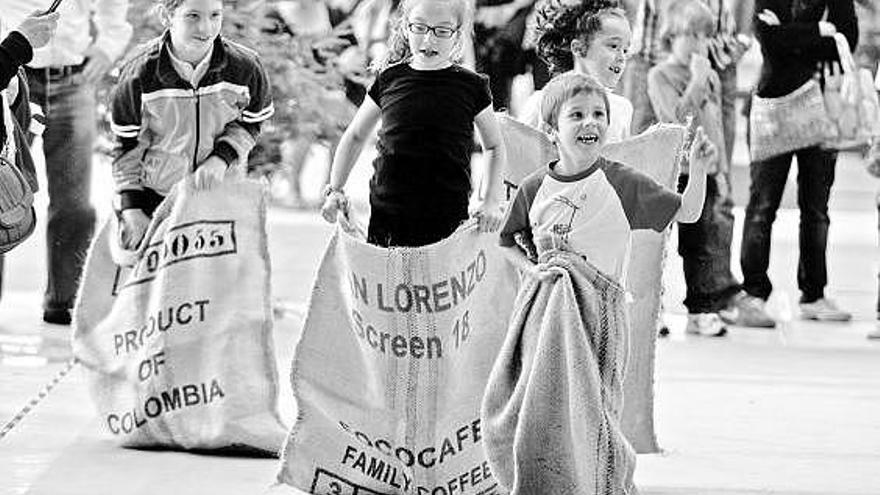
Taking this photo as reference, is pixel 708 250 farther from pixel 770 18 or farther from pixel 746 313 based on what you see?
pixel 770 18

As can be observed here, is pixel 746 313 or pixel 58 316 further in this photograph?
pixel 746 313

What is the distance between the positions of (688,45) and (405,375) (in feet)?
12.5

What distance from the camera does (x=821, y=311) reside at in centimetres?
1096

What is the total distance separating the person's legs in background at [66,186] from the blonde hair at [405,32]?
142 inches

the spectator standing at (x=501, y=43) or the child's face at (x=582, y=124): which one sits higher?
the child's face at (x=582, y=124)

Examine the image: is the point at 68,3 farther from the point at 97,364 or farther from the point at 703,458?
the point at 703,458

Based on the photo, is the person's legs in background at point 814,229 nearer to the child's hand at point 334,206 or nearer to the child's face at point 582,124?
the child's hand at point 334,206

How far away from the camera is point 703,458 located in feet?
24.7

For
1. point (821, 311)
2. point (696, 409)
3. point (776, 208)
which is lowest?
point (821, 311)

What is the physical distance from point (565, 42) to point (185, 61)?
1164mm

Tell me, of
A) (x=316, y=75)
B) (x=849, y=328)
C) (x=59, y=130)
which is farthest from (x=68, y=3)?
(x=849, y=328)

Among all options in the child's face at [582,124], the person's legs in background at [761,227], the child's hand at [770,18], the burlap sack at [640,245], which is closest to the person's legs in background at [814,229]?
the person's legs in background at [761,227]

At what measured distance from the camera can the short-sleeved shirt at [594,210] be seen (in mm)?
6105

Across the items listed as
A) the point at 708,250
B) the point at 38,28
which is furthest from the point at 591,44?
the point at 708,250
